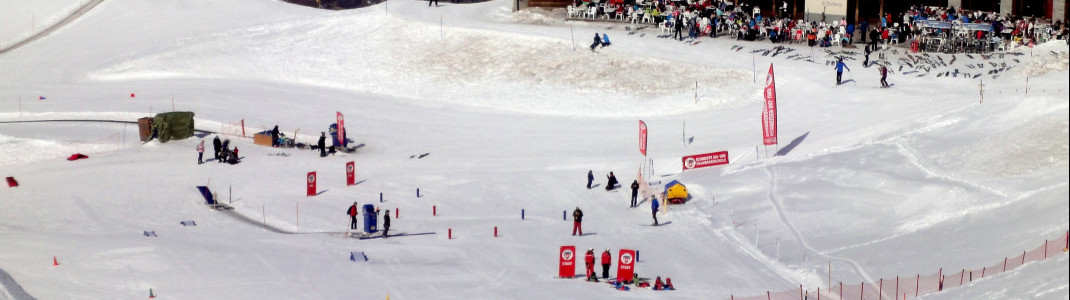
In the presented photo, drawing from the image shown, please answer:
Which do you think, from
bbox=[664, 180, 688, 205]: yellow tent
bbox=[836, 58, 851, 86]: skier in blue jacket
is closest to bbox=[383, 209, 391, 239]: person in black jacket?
bbox=[664, 180, 688, 205]: yellow tent

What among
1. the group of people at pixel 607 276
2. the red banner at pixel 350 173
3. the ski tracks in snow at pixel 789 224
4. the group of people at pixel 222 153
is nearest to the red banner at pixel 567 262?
the group of people at pixel 607 276

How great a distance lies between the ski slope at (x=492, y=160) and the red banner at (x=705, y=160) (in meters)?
0.45

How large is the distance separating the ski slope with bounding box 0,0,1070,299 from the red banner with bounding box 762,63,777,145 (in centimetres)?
49

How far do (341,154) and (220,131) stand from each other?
596cm

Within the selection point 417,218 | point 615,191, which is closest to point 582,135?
point 615,191

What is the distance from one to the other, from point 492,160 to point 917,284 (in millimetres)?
18011

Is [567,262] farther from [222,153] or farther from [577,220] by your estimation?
[222,153]

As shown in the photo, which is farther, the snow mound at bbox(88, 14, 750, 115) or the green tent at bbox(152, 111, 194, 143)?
the snow mound at bbox(88, 14, 750, 115)

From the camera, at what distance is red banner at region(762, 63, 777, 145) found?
43.4 meters

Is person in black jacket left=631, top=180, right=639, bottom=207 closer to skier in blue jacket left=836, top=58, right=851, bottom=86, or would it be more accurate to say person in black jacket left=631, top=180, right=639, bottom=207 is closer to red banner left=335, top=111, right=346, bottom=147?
skier in blue jacket left=836, top=58, right=851, bottom=86

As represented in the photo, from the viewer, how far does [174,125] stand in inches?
2013

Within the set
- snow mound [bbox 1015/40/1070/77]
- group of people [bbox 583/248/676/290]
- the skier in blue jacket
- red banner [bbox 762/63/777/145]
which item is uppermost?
snow mound [bbox 1015/40/1070/77]

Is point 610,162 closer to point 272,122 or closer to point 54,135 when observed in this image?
point 272,122

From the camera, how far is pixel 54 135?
2058 inches
